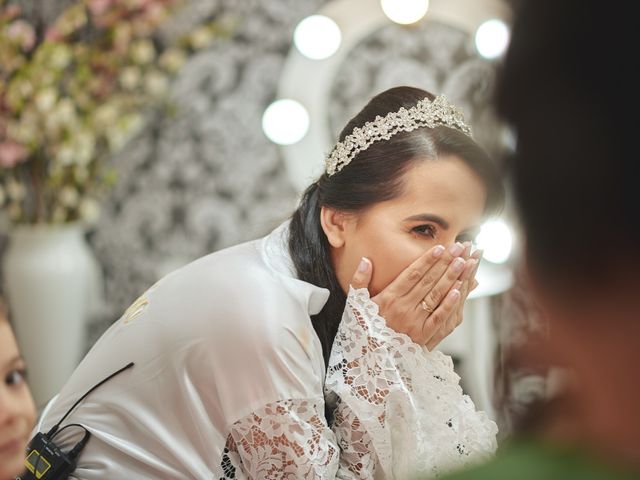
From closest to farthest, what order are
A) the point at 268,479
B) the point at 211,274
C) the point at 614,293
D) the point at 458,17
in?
the point at 614,293
the point at 268,479
the point at 211,274
the point at 458,17

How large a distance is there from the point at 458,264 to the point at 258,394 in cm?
36

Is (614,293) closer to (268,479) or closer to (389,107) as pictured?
(268,479)

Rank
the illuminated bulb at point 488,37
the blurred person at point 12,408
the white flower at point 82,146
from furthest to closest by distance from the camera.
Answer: the white flower at point 82,146, the illuminated bulb at point 488,37, the blurred person at point 12,408

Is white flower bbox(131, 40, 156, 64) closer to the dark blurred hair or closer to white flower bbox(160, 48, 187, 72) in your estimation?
white flower bbox(160, 48, 187, 72)

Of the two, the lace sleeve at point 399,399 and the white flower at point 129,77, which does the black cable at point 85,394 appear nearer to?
the lace sleeve at point 399,399

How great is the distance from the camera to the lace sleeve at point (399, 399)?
1.22 m

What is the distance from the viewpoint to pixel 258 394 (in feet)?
3.88

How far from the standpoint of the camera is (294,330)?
1217 mm

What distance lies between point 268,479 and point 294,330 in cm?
21

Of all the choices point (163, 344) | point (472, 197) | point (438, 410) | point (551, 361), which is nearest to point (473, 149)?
point (472, 197)

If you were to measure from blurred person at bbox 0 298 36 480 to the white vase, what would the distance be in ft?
5.41

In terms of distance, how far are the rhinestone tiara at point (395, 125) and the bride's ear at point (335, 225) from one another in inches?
2.7

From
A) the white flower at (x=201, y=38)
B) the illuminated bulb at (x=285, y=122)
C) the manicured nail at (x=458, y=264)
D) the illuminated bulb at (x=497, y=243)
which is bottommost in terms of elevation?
the manicured nail at (x=458, y=264)

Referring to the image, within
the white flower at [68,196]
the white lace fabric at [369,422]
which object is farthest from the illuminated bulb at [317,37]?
the white lace fabric at [369,422]
